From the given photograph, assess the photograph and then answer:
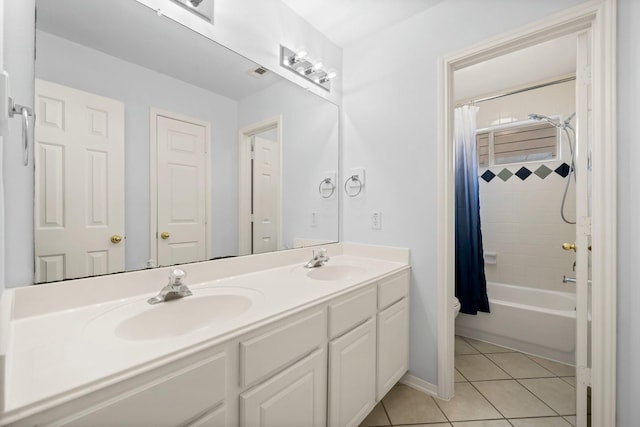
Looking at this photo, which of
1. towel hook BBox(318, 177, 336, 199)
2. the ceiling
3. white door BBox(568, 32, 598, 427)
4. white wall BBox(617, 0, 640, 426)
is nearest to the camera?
white wall BBox(617, 0, 640, 426)

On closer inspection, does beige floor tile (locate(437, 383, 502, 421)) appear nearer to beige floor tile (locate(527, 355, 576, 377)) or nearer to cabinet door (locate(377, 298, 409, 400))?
cabinet door (locate(377, 298, 409, 400))

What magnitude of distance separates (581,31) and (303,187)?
5.43 feet

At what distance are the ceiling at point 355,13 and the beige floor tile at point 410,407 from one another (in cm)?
241

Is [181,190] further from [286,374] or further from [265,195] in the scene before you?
[286,374]

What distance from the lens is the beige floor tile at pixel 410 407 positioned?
1549 millimetres

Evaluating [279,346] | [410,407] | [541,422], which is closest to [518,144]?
[541,422]

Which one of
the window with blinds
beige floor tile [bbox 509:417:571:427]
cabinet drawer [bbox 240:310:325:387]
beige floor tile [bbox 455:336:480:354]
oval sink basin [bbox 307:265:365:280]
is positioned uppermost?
the window with blinds

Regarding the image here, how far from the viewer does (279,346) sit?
947mm

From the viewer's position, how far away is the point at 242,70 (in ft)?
5.04

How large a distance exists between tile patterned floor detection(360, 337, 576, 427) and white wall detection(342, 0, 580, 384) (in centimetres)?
20

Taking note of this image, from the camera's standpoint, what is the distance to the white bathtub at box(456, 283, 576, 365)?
2.12 m

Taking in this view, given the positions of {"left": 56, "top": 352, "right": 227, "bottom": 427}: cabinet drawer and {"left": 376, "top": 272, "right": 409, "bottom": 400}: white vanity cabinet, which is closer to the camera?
{"left": 56, "top": 352, "right": 227, "bottom": 427}: cabinet drawer

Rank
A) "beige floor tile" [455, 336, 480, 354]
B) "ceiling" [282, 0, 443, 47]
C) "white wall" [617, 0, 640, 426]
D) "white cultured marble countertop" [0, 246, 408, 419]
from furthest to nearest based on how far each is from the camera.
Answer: "beige floor tile" [455, 336, 480, 354], "ceiling" [282, 0, 443, 47], "white wall" [617, 0, 640, 426], "white cultured marble countertop" [0, 246, 408, 419]

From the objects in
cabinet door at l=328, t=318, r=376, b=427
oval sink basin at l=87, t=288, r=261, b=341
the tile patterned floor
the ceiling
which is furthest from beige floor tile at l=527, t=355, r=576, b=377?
the ceiling
